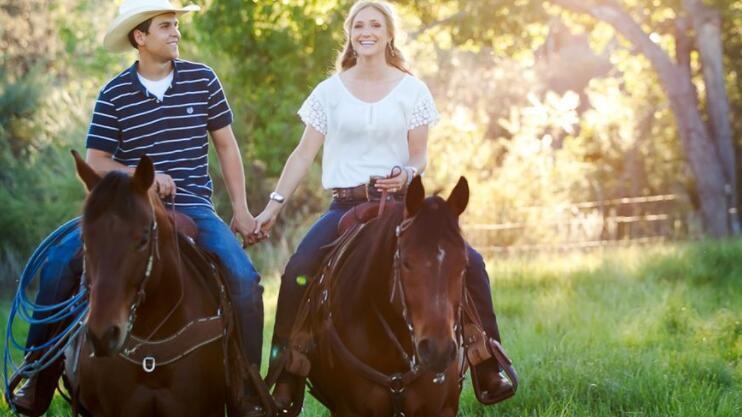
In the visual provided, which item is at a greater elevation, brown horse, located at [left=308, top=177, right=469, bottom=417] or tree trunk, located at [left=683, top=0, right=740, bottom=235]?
tree trunk, located at [left=683, top=0, right=740, bottom=235]

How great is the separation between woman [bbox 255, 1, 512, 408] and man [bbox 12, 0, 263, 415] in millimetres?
329

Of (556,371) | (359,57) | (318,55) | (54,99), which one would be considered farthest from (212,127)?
(54,99)

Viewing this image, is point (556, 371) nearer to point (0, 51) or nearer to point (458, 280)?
point (458, 280)

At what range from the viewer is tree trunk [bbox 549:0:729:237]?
73.5 ft

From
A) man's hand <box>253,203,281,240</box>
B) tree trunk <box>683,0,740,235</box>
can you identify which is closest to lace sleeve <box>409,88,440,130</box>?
man's hand <box>253,203,281,240</box>

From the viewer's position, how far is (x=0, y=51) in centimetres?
2664

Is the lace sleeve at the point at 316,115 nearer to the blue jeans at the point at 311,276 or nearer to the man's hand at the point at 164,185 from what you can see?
the blue jeans at the point at 311,276

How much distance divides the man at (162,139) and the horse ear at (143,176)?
102cm

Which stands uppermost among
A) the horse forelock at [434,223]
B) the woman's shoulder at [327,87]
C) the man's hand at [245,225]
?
the woman's shoulder at [327,87]

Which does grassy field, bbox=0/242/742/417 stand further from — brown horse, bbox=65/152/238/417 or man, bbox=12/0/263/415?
brown horse, bbox=65/152/238/417

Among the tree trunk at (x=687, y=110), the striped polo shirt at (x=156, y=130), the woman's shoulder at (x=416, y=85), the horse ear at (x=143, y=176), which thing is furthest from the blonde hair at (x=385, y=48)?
the tree trunk at (x=687, y=110)

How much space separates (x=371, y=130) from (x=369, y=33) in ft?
1.81

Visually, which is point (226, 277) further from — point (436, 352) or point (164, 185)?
point (436, 352)

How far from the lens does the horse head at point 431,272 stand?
16.1ft
